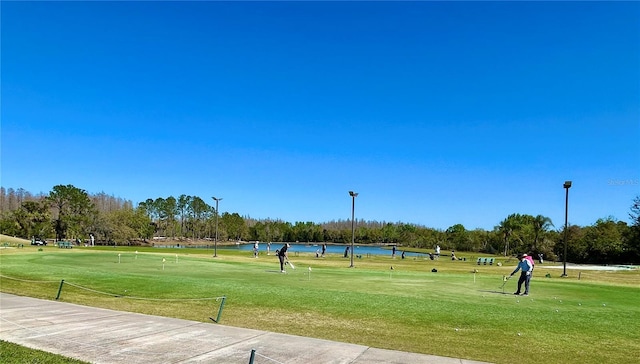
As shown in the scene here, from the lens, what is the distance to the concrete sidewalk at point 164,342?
941 cm

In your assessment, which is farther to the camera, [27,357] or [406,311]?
[406,311]

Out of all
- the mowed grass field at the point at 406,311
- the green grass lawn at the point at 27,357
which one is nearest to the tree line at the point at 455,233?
the mowed grass field at the point at 406,311

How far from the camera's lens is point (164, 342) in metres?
10.6

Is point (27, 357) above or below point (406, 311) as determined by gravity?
above

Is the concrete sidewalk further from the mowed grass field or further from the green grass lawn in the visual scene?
the mowed grass field

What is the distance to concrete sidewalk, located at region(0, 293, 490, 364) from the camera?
30.9ft

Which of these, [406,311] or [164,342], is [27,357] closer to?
[164,342]

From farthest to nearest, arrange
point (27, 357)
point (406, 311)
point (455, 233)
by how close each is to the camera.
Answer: point (455, 233), point (406, 311), point (27, 357)

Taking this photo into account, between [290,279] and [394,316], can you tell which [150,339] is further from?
[290,279]

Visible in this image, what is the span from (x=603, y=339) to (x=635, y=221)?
78.9m

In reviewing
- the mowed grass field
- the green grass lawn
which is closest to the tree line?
the mowed grass field

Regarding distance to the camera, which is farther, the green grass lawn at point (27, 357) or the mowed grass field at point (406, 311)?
the mowed grass field at point (406, 311)

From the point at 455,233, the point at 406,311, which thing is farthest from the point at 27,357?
the point at 455,233

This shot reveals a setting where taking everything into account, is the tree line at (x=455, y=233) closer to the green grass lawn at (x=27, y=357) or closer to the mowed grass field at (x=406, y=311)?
the mowed grass field at (x=406, y=311)
